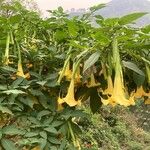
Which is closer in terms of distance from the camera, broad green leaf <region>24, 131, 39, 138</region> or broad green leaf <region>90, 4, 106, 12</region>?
broad green leaf <region>24, 131, 39, 138</region>

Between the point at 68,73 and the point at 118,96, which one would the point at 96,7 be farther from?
the point at 118,96

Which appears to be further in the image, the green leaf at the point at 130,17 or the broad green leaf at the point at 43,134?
the broad green leaf at the point at 43,134

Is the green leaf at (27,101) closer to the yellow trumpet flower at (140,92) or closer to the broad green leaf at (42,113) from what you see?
the broad green leaf at (42,113)

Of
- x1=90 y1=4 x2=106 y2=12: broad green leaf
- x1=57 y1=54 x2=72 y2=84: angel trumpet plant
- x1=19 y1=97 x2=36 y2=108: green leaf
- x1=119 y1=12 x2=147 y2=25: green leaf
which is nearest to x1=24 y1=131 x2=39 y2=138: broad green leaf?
x1=19 y1=97 x2=36 y2=108: green leaf

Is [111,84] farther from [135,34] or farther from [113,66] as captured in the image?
[135,34]

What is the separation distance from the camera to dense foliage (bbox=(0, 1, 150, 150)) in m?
1.30

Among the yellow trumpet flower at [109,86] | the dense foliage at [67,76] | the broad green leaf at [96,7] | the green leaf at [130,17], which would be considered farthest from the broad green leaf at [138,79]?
the broad green leaf at [96,7]

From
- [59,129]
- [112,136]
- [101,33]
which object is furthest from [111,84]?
[112,136]

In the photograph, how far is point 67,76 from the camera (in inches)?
56.3

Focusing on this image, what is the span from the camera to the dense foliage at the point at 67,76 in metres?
1.30

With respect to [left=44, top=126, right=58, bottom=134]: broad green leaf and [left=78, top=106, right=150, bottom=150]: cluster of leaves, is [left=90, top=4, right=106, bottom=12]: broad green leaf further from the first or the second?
[left=78, top=106, right=150, bottom=150]: cluster of leaves

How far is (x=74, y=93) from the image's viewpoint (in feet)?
4.98

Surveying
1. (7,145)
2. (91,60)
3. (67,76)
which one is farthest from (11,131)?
(91,60)

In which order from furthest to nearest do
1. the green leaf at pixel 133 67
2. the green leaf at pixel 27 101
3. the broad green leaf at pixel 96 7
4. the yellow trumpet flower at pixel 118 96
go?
the broad green leaf at pixel 96 7
the green leaf at pixel 27 101
the green leaf at pixel 133 67
the yellow trumpet flower at pixel 118 96
